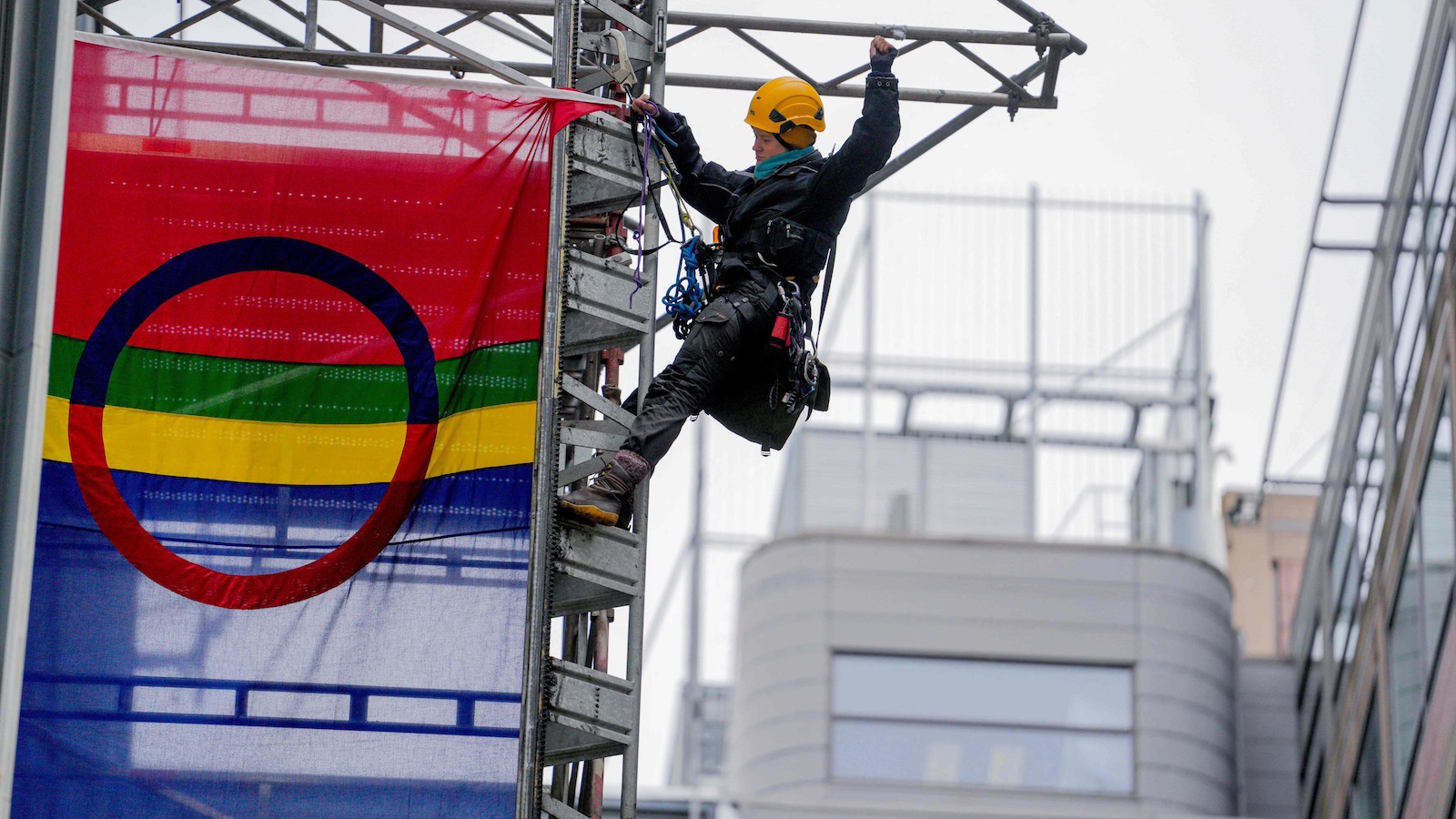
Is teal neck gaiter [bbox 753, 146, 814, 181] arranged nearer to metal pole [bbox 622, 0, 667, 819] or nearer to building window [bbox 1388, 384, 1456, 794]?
metal pole [bbox 622, 0, 667, 819]

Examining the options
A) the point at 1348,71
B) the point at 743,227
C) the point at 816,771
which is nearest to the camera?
the point at 743,227

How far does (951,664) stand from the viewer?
26.1 meters

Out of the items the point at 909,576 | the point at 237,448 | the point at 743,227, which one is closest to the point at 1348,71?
the point at 909,576

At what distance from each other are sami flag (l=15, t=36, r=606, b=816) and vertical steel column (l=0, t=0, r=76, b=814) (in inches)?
86.6

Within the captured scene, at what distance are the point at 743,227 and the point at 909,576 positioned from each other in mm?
16950

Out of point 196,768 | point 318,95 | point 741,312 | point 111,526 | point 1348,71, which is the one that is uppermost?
point 1348,71

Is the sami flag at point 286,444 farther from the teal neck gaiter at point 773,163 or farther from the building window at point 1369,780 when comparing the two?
the building window at point 1369,780

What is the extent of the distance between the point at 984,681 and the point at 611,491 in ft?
57.6

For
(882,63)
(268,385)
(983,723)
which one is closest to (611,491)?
(268,385)

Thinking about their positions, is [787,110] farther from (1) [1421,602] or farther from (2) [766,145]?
(1) [1421,602]

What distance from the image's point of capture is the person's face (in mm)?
9922

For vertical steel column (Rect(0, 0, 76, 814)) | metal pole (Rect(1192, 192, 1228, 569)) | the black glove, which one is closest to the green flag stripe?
the black glove

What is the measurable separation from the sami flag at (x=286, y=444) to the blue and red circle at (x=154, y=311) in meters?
0.01

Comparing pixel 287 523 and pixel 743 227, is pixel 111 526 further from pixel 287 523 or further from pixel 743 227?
pixel 743 227
